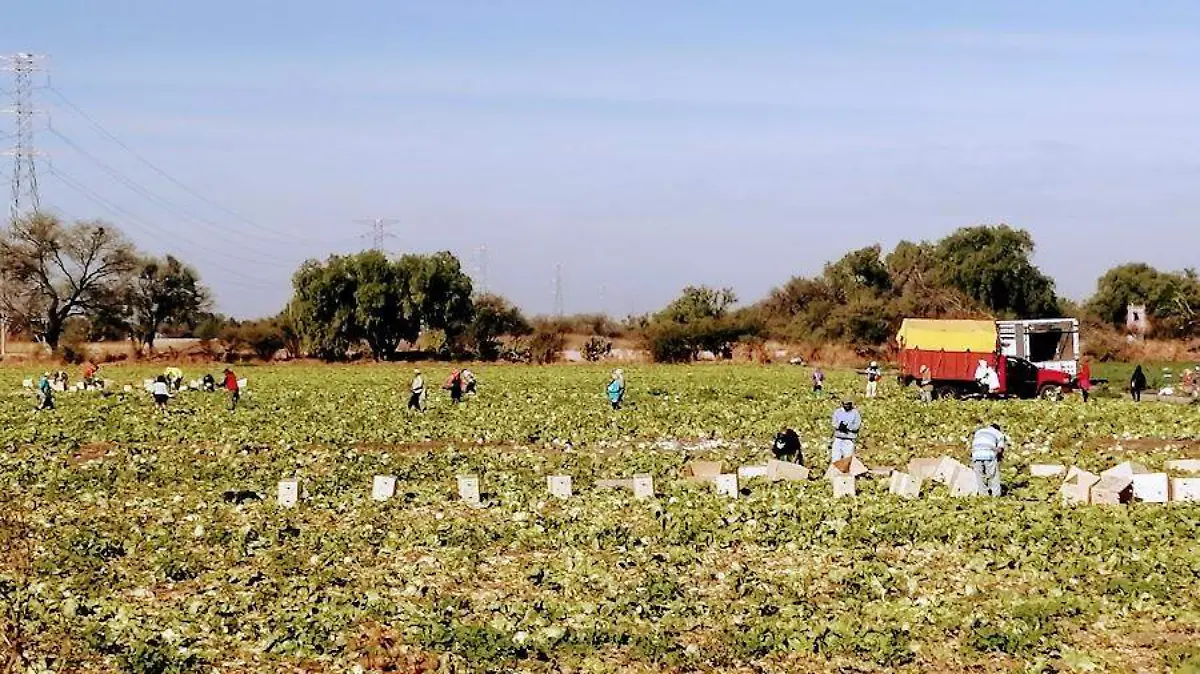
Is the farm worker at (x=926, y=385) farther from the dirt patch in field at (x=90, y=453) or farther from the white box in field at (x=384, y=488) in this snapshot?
the white box in field at (x=384, y=488)

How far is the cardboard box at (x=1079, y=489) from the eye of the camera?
1994cm

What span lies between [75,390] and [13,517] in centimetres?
3026

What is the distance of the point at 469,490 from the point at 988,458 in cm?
800

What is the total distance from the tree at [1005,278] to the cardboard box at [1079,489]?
82955 mm

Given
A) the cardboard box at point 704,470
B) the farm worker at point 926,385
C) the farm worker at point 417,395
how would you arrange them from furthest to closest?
the farm worker at point 926,385 < the farm worker at point 417,395 < the cardboard box at point 704,470

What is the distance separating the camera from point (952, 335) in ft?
147

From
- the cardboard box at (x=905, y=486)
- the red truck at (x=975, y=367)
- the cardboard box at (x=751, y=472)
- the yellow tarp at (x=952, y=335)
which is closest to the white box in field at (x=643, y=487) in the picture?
the cardboard box at (x=751, y=472)

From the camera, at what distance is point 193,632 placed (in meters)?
13.0

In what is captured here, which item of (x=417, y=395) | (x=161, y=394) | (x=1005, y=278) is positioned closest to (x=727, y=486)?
(x=417, y=395)

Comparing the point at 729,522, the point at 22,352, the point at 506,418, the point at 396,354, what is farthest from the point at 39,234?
the point at 729,522

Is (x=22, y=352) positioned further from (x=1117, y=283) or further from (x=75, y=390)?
(x=1117, y=283)

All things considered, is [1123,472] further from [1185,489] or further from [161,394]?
[161,394]

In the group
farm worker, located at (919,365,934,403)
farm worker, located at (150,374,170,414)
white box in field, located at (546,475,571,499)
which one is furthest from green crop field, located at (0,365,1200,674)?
farm worker, located at (919,365,934,403)

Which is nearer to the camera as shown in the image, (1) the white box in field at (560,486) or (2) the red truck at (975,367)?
(1) the white box in field at (560,486)
